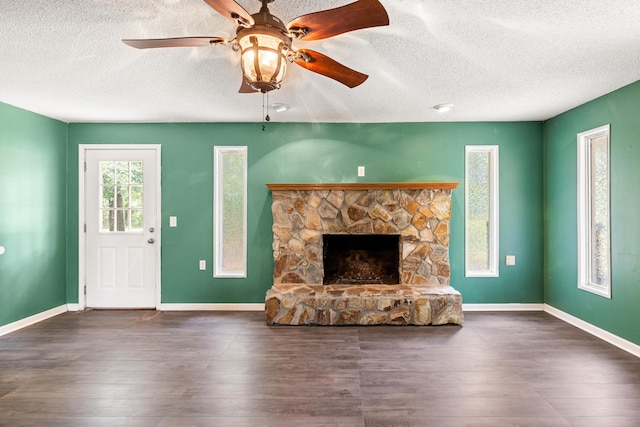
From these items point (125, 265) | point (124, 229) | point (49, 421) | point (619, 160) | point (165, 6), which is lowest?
point (49, 421)

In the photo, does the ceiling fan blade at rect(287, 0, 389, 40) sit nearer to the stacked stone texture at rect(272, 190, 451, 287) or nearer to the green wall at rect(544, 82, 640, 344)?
the stacked stone texture at rect(272, 190, 451, 287)

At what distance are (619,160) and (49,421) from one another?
4.77m

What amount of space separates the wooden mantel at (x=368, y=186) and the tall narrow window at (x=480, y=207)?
44cm

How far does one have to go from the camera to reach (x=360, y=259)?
464cm

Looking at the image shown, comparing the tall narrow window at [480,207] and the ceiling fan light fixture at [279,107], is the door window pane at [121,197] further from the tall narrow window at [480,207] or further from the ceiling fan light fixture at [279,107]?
the tall narrow window at [480,207]

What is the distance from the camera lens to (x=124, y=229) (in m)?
4.55

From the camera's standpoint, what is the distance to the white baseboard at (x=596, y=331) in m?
3.13

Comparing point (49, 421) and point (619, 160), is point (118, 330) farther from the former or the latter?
point (619, 160)

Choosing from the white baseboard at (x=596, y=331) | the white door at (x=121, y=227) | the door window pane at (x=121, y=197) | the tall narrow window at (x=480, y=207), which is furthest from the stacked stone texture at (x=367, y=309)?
the door window pane at (x=121, y=197)

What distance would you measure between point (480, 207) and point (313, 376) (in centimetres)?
303

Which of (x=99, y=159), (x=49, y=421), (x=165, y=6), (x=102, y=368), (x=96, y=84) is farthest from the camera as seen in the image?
(x=99, y=159)

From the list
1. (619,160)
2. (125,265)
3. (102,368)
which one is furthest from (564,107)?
(125,265)

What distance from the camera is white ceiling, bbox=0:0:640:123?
2.02 meters

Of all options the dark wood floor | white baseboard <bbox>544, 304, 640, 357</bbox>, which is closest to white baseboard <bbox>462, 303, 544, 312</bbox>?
white baseboard <bbox>544, 304, 640, 357</bbox>
